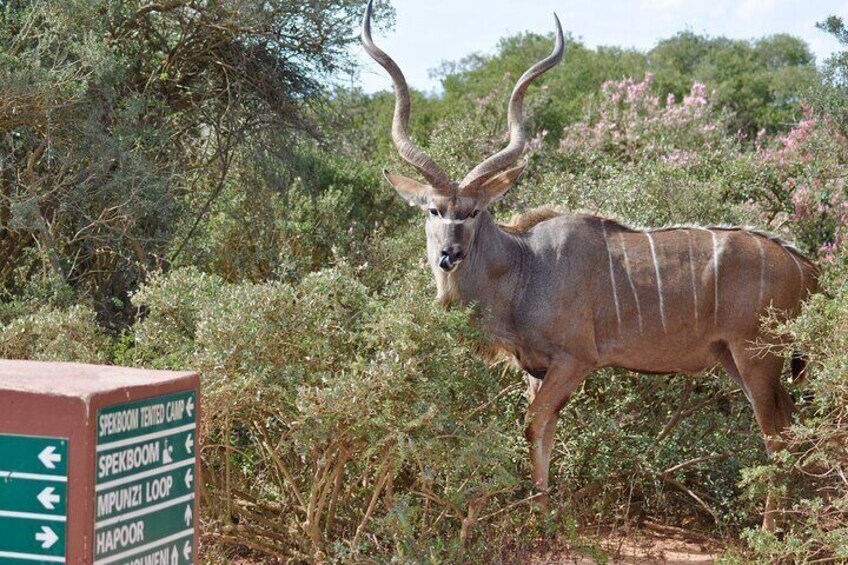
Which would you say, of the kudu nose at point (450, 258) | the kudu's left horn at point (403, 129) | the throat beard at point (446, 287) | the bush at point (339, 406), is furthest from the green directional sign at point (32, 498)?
the kudu's left horn at point (403, 129)

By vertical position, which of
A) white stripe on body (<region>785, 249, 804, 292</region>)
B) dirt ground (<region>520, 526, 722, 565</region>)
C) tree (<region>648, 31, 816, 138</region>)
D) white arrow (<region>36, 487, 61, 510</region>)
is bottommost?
dirt ground (<region>520, 526, 722, 565</region>)

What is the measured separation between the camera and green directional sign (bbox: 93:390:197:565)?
242 cm

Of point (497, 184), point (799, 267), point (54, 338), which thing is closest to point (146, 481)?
point (54, 338)

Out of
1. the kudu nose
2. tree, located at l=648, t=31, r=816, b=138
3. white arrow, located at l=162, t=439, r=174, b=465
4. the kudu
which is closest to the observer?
white arrow, located at l=162, t=439, r=174, b=465

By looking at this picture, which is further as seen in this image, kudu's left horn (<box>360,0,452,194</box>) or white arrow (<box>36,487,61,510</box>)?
kudu's left horn (<box>360,0,452,194</box>)

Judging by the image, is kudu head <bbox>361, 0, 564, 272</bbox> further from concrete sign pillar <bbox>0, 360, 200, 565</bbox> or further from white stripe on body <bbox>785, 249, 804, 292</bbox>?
concrete sign pillar <bbox>0, 360, 200, 565</bbox>

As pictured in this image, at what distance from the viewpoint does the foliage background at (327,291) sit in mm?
3912

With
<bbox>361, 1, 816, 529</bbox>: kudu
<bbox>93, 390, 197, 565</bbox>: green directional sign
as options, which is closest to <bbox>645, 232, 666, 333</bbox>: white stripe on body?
<bbox>361, 1, 816, 529</bbox>: kudu

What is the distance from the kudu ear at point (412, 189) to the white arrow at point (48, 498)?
106 inches

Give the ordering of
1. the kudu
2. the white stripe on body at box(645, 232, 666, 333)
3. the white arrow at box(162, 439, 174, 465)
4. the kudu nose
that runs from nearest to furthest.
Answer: the white arrow at box(162, 439, 174, 465) < the kudu nose < the kudu < the white stripe on body at box(645, 232, 666, 333)

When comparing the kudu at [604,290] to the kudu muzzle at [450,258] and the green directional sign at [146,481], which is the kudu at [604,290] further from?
the green directional sign at [146,481]

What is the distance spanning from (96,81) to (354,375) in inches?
120

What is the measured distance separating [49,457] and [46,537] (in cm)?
17

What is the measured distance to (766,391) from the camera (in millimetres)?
4859
